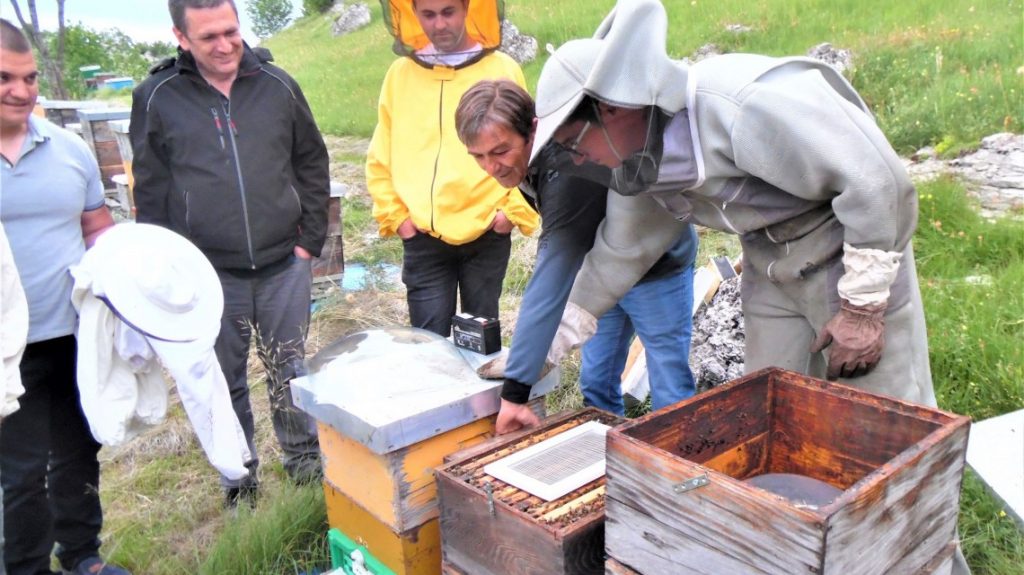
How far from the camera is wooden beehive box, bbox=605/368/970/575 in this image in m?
1.22

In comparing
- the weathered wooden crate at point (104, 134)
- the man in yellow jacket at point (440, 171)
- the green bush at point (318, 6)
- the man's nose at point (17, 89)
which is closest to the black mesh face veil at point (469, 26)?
the man in yellow jacket at point (440, 171)

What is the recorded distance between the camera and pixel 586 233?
7.14 feet

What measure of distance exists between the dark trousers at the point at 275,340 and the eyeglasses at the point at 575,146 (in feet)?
5.31

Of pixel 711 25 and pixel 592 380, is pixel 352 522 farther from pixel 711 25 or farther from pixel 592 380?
pixel 711 25

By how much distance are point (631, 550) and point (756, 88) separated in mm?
1043

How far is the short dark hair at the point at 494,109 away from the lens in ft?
6.62

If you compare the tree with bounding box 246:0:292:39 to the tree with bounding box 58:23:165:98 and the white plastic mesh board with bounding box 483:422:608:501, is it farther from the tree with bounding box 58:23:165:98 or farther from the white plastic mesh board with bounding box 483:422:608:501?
the white plastic mesh board with bounding box 483:422:608:501

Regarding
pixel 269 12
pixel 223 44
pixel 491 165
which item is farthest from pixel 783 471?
pixel 269 12

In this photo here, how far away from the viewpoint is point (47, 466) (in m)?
2.47

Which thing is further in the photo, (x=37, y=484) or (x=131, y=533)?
(x=131, y=533)

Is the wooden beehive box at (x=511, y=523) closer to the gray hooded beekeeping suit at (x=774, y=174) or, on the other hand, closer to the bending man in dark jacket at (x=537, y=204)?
the bending man in dark jacket at (x=537, y=204)

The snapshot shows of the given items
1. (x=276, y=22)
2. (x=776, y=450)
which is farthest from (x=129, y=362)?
(x=276, y=22)

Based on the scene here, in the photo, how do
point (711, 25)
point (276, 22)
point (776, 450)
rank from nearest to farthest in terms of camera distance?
point (776, 450)
point (711, 25)
point (276, 22)

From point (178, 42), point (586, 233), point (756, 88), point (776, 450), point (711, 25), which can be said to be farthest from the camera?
point (711, 25)
